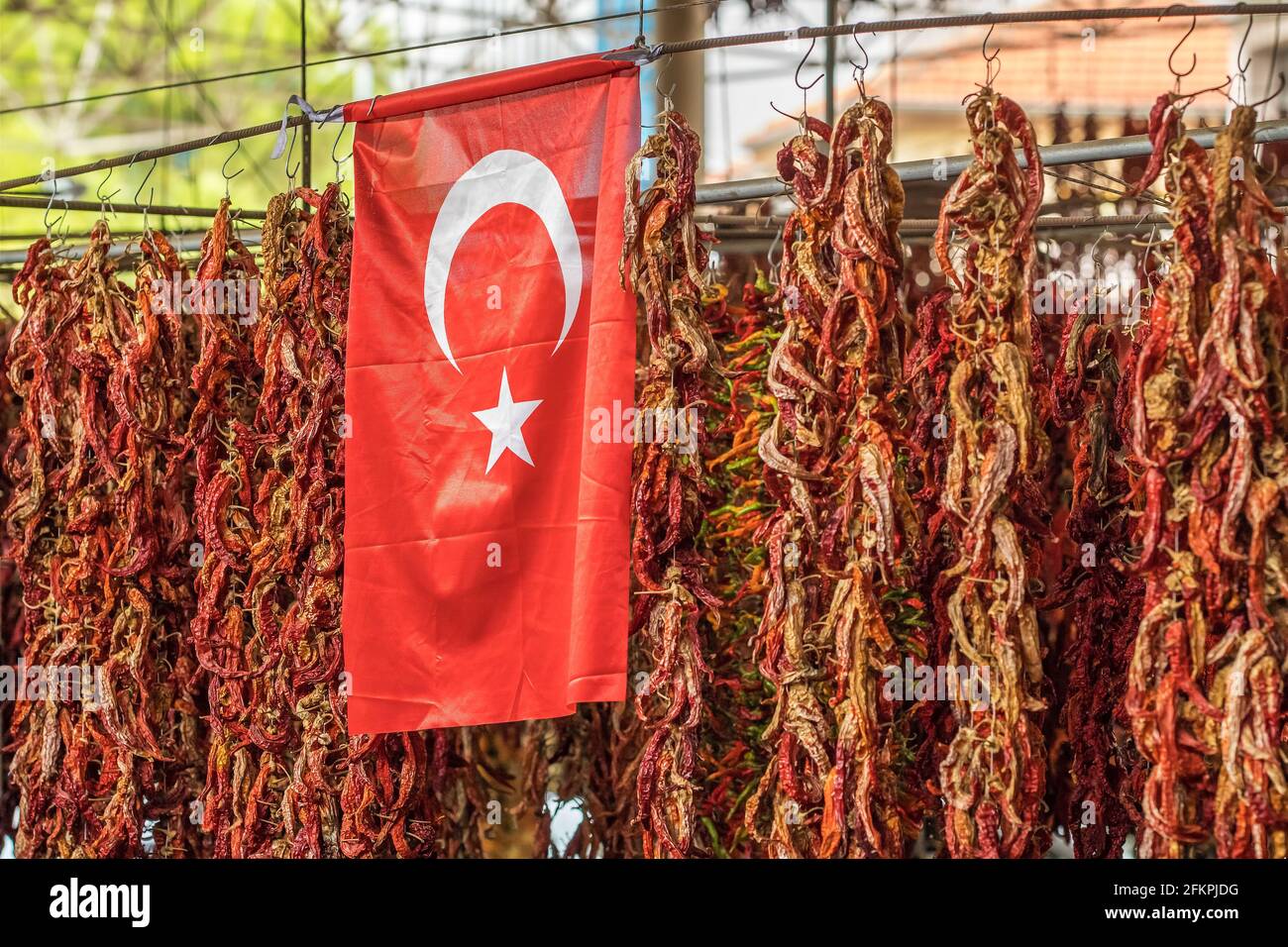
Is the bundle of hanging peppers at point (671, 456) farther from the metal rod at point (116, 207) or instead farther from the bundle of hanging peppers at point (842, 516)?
the metal rod at point (116, 207)

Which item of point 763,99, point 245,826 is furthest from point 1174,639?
point 763,99

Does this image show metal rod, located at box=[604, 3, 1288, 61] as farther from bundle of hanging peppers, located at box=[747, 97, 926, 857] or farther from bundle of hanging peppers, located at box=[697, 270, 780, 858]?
bundle of hanging peppers, located at box=[697, 270, 780, 858]

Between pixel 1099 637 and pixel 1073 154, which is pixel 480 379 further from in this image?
pixel 1099 637

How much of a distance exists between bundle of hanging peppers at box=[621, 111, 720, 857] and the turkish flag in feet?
0.34

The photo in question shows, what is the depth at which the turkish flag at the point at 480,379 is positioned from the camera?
4543 mm

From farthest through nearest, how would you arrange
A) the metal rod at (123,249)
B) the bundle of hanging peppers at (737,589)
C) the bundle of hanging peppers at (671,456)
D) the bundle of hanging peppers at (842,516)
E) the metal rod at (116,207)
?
the metal rod at (123,249)
the metal rod at (116,207)
the bundle of hanging peppers at (737,589)
the bundle of hanging peppers at (671,456)
the bundle of hanging peppers at (842,516)

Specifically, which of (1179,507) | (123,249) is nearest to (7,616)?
(123,249)

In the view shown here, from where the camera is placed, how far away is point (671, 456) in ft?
14.4

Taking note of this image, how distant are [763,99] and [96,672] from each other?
952 centimetres

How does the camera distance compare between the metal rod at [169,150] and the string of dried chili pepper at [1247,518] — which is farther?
the metal rod at [169,150]

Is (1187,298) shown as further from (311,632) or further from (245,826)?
(245,826)

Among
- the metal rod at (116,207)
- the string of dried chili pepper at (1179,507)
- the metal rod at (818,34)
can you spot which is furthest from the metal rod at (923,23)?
the metal rod at (116,207)

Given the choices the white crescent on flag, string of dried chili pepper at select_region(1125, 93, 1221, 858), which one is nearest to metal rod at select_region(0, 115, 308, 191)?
the white crescent on flag

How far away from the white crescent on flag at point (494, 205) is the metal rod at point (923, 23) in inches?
19.4
